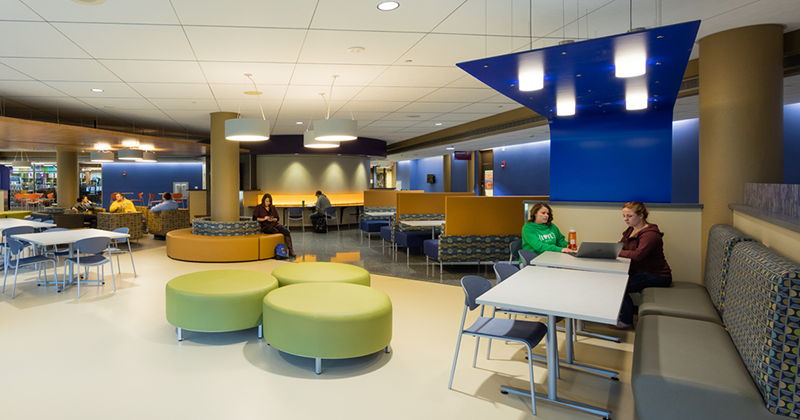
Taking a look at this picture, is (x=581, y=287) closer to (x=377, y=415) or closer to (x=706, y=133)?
(x=377, y=415)

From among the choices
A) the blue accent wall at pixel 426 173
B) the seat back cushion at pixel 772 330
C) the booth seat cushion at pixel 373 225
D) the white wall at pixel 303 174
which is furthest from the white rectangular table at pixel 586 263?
the blue accent wall at pixel 426 173

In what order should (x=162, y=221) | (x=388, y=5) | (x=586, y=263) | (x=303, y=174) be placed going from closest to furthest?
(x=388, y=5) < (x=586, y=263) < (x=162, y=221) < (x=303, y=174)

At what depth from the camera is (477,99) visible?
814 centimetres

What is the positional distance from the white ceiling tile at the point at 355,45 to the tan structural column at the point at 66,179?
39.5 ft

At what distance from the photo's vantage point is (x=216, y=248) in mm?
8156

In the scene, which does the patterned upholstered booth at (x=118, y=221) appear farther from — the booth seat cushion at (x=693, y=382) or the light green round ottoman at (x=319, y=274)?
the booth seat cushion at (x=693, y=382)

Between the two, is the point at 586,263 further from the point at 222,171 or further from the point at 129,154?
the point at 129,154

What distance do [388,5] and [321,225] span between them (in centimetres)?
1043

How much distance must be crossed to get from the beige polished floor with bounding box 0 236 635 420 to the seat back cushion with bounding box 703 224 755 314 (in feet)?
2.93

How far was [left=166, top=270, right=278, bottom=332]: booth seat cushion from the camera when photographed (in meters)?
4.00

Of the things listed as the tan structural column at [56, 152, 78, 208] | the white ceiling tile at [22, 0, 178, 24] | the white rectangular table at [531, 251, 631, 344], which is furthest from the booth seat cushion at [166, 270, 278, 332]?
the tan structural column at [56, 152, 78, 208]

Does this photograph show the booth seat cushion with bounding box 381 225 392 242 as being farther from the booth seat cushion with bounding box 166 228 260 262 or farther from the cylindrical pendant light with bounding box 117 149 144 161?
the cylindrical pendant light with bounding box 117 149 144 161

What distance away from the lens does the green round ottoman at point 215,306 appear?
400cm

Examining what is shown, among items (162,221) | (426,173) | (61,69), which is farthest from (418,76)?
(426,173)
